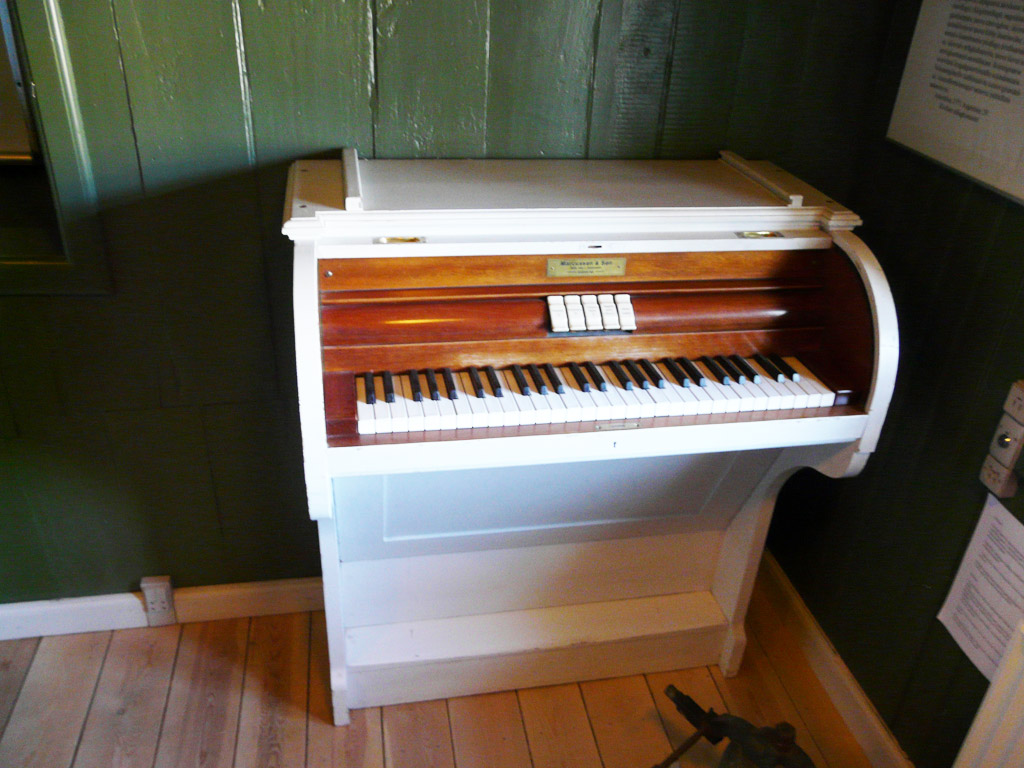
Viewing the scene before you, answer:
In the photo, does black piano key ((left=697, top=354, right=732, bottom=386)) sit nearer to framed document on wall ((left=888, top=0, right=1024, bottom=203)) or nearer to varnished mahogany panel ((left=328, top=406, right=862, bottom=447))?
varnished mahogany panel ((left=328, top=406, right=862, bottom=447))

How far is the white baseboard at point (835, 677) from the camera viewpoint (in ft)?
6.29

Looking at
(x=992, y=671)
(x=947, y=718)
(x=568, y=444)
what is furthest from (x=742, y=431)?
(x=947, y=718)

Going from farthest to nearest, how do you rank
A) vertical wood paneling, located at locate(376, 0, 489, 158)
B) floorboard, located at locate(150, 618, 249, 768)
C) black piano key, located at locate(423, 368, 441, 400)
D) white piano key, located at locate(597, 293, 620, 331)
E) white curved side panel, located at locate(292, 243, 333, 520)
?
1. floorboard, located at locate(150, 618, 249, 768)
2. vertical wood paneling, located at locate(376, 0, 489, 158)
3. white piano key, located at locate(597, 293, 620, 331)
4. black piano key, located at locate(423, 368, 441, 400)
5. white curved side panel, located at locate(292, 243, 333, 520)

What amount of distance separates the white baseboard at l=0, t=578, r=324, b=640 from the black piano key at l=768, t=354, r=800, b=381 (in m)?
1.29

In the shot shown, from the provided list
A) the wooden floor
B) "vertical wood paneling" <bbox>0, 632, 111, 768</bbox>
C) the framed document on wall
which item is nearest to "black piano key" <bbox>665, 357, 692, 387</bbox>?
the framed document on wall

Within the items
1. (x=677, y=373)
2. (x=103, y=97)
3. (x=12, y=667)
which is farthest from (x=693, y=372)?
(x=12, y=667)

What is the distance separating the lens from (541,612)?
209cm

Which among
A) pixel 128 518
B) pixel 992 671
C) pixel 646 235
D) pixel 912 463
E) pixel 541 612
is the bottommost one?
pixel 541 612

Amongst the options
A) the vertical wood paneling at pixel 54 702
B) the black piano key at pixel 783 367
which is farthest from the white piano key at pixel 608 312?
the vertical wood paneling at pixel 54 702

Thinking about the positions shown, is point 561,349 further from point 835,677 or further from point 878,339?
point 835,677

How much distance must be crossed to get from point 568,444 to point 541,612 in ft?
2.52

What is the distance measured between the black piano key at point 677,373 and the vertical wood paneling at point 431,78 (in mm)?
622

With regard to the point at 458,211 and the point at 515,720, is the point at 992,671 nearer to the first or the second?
the point at 515,720

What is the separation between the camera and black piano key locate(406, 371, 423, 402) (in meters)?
1.46
